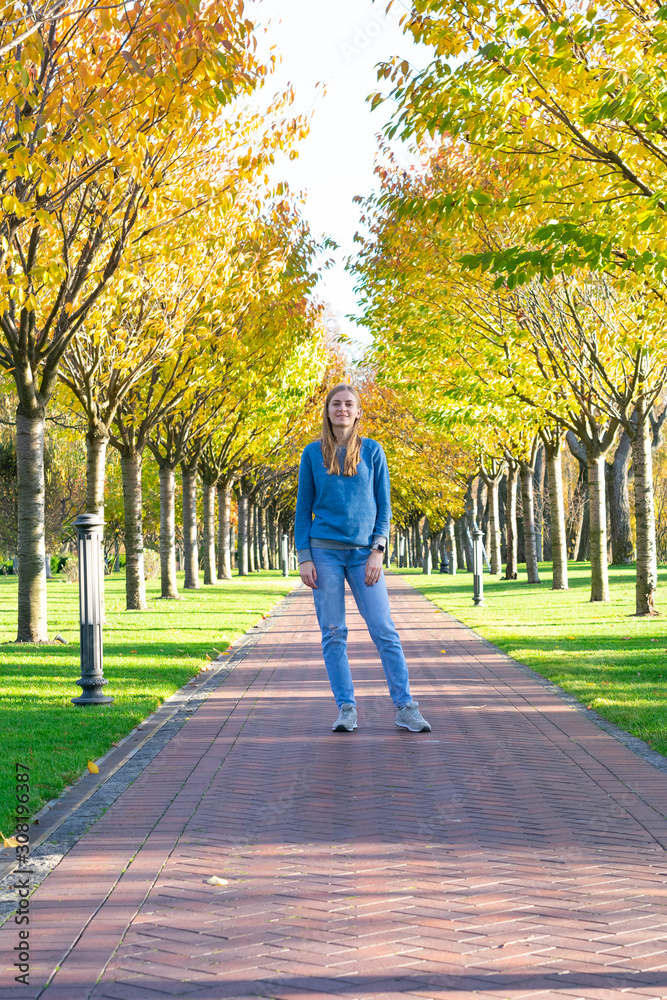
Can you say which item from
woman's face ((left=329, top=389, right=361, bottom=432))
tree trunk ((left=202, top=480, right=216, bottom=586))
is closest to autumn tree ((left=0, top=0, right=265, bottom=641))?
woman's face ((left=329, top=389, right=361, bottom=432))

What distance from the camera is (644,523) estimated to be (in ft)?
48.5

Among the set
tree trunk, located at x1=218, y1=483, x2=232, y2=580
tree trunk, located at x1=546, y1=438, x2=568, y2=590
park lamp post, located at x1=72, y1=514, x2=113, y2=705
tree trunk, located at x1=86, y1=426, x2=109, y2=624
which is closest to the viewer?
park lamp post, located at x1=72, y1=514, x2=113, y2=705

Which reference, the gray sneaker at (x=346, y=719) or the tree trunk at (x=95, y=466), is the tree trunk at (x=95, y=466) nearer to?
the tree trunk at (x=95, y=466)

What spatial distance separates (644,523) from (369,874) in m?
11.9

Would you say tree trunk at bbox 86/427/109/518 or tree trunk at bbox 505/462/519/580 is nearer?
tree trunk at bbox 86/427/109/518

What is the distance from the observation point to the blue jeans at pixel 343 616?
21.1 ft

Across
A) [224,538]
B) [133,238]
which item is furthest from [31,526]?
[224,538]

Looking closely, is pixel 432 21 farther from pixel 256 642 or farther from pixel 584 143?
pixel 256 642

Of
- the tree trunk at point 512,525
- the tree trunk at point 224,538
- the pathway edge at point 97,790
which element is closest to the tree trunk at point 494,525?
the tree trunk at point 512,525

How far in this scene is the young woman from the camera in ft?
20.9

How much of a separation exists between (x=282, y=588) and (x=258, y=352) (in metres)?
8.73

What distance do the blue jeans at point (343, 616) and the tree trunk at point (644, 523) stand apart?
9.04 meters

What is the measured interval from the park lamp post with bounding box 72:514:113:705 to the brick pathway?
49.6 inches

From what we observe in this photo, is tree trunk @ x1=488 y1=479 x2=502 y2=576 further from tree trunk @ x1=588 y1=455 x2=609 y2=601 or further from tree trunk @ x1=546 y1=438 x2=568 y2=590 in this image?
tree trunk @ x1=588 y1=455 x2=609 y2=601
